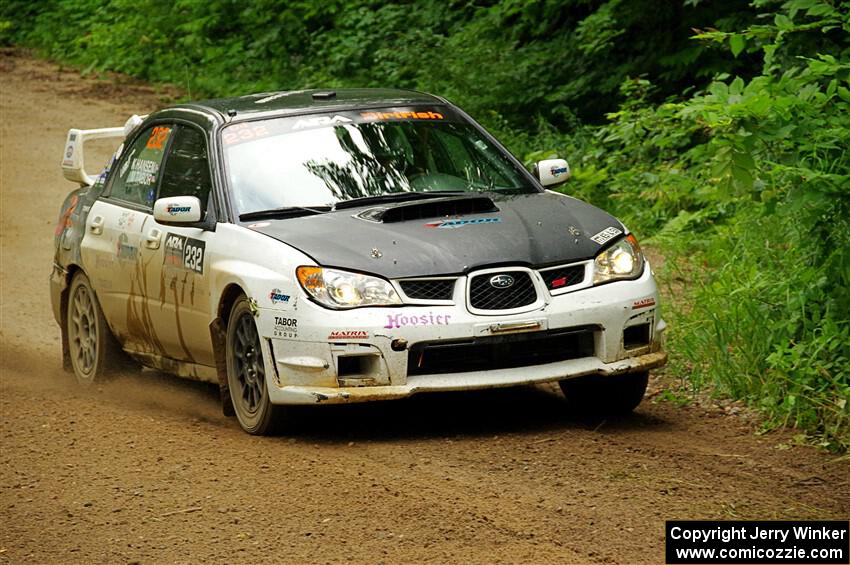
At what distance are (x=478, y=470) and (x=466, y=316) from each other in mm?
821

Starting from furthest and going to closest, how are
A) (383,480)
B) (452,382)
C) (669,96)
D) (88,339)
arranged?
(669,96)
(88,339)
(452,382)
(383,480)

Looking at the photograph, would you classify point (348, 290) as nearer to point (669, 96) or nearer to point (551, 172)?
point (551, 172)

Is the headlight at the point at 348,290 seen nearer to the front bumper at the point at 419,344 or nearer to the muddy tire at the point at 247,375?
the front bumper at the point at 419,344

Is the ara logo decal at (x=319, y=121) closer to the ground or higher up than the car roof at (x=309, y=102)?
closer to the ground

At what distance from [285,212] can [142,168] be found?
68.9 inches

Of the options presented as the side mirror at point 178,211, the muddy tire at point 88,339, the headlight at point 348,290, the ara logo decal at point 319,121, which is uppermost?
the ara logo decal at point 319,121

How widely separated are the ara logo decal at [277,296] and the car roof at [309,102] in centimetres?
158

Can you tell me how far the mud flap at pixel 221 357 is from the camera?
25.3ft

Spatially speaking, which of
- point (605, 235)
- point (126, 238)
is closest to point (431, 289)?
point (605, 235)

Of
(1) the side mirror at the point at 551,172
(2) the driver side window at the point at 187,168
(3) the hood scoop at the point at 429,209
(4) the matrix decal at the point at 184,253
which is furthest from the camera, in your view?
(1) the side mirror at the point at 551,172

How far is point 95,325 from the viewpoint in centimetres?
941

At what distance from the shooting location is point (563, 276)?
23.6 ft

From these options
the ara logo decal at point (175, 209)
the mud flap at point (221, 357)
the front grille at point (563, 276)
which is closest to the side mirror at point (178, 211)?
the ara logo decal at point (175, 209)

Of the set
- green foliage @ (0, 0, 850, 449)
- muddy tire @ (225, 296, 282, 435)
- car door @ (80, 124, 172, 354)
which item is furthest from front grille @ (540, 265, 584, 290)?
car door @ (80, 124, 172, 354)
